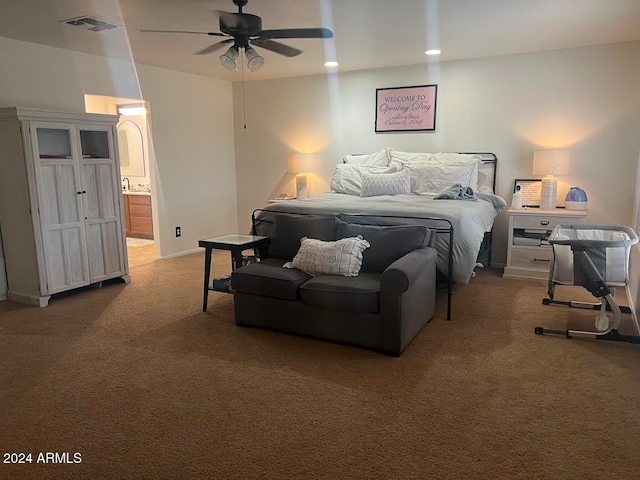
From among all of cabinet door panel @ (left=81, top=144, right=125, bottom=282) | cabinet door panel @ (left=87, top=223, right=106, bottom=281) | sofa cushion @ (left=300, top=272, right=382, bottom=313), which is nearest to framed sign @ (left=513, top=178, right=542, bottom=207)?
sofa cushion @ (left=300, top=272, right=382, bottom=313)

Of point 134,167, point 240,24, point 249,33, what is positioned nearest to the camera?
point 240,24

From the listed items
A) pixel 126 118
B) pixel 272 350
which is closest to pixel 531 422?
pixel 272 350

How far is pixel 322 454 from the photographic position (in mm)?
2055

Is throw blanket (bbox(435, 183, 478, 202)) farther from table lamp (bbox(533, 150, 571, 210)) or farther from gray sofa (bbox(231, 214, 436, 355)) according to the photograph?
gray sofa (bbox(231, 214, 436, 355))

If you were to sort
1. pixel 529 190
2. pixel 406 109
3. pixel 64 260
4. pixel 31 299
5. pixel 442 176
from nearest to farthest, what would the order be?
pixel 31 299 < pixel 64 260 < pixel 442 176 < pixel 529 190 < pixel 406 109

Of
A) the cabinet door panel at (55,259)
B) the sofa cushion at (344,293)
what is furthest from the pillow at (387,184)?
the cabinet door panel at (55,259)

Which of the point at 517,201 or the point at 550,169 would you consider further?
the point at 517,201

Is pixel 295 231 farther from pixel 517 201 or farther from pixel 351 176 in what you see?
pixel 517 201

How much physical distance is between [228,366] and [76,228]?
2.40 meters

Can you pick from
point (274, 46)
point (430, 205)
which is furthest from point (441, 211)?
point (274, 46)

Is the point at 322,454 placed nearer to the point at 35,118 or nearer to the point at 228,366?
the point at 228,366

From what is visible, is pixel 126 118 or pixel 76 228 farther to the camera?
pixel 126 118

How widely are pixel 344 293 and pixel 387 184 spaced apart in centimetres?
228

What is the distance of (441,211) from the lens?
3871 mm
